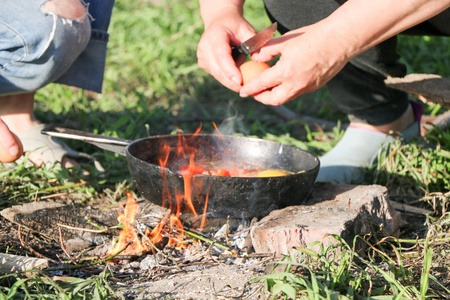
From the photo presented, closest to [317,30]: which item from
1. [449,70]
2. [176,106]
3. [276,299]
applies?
[276,299]

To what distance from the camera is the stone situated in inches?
68.4

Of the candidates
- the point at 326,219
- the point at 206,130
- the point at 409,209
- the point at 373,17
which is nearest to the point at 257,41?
the point at 373,17

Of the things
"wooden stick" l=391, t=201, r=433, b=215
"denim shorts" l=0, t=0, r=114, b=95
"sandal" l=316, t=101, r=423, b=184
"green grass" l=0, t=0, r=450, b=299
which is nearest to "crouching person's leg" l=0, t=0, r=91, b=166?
"denim shorts" l=0, t=0, r=114, b=95

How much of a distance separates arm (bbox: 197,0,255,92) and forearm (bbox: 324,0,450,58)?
1.38ft

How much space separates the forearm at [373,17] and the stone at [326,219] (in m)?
0.60

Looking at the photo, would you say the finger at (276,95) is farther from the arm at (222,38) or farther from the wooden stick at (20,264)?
the wooden stick at (20,264)

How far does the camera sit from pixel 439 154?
259cm

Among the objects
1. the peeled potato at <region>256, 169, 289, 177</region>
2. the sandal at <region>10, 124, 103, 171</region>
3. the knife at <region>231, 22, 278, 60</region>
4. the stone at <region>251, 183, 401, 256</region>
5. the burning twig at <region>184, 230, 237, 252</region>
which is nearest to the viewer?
the stone at <region>251, 183, 401, 256</region>

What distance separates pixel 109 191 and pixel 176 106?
162cm

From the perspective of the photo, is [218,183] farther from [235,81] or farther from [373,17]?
[373,17]

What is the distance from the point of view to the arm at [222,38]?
202 centimetres

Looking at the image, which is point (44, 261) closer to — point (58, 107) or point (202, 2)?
point (202, 2)

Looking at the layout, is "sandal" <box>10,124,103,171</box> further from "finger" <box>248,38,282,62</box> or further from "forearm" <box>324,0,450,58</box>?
"forearm" <box>324,0,450,58</box>

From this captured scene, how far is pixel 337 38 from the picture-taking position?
1815 millimetres
